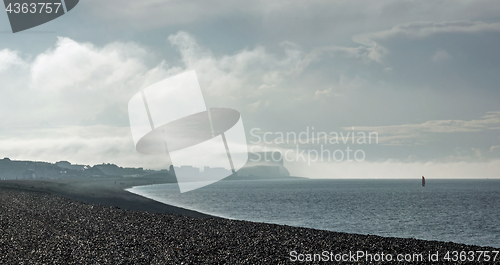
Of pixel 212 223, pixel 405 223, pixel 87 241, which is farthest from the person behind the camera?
pixel 405 223

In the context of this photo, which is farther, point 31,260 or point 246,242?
point 246,242

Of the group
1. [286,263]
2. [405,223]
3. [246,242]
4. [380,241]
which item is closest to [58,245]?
[246,242]

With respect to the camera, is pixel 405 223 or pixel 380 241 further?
pixel 405 223

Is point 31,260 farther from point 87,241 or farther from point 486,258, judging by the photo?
point 486,258

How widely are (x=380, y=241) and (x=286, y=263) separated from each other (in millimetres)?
5935

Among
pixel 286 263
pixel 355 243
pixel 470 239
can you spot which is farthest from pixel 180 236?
pixel 470 239

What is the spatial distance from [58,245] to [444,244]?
16957 mm

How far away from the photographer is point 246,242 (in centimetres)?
A: 1655

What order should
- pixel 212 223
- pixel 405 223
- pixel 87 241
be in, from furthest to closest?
pixel 405 223 < pixel 212 223 < pixel 87 241

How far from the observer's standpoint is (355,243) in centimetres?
1652

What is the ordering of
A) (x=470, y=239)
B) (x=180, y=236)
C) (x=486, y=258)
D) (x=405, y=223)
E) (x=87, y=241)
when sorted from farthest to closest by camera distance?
1. (x=405, y=223)
2. (x=470, y=239)
3. (x=180, y=236)
4. (x=87, y=241)
5. (x=486, y=258)

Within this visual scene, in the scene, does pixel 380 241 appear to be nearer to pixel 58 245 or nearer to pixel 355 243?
pixel 355 243

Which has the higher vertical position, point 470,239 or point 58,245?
point 58,245

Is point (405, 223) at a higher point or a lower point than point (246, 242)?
lower
